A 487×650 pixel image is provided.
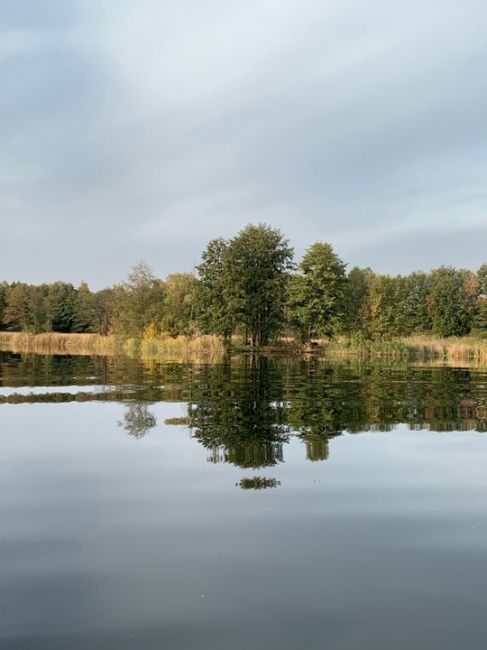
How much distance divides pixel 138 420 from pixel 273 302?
49.7 metres

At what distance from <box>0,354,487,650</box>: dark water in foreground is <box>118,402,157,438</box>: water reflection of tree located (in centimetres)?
12

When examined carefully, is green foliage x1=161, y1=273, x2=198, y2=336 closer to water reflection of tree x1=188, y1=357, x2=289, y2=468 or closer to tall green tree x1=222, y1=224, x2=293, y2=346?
tall green tree x1=222, y1=224, x2=293, y2=346

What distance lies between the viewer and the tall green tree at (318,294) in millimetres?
69188

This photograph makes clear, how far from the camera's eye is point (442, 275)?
350ft

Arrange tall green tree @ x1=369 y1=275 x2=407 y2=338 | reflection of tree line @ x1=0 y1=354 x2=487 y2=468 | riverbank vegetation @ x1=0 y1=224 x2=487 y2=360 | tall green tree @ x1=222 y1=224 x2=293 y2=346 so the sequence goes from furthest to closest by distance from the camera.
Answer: tall green tree @ x1=369 y1=275 x2=407 y2=338 → tall green tree @ x1=222 y1=224 x2=293 y2=346 → riverbank vegetation @ x1=0 y1=224 x2=487 y2=360 → reflection of tree line @ x1=0 y1=354 x2=487 y2=468

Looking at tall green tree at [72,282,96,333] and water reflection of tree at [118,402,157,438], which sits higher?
tall green tree at [72,282,96,333]

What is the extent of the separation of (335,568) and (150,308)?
204ft

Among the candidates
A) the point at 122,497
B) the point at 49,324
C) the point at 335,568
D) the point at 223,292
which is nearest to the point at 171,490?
the point at 122,497

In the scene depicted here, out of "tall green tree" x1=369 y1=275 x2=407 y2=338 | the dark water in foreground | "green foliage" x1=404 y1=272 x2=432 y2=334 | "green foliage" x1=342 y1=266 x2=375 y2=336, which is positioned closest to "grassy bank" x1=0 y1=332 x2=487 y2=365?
"green foliage" x1=342 y1=266 x2=375 y2=336

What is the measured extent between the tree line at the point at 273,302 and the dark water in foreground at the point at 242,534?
4581cm

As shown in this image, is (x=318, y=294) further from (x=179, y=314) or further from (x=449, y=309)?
(x=449, y=309)

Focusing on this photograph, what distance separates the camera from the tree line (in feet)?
205

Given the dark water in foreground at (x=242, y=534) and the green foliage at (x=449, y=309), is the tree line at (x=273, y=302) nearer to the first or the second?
the green foliage at (x=449, y=309)

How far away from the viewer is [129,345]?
62781 mm
